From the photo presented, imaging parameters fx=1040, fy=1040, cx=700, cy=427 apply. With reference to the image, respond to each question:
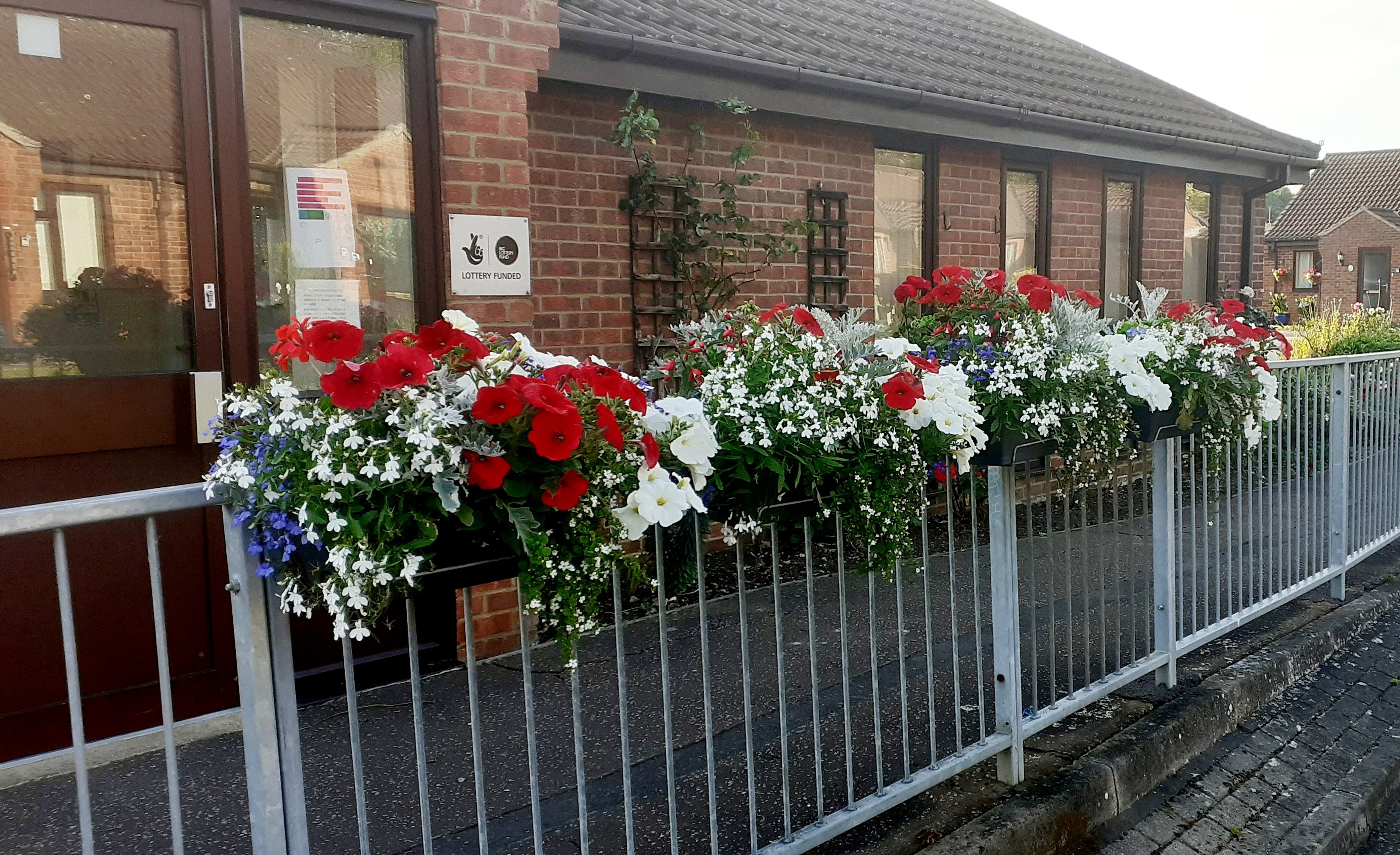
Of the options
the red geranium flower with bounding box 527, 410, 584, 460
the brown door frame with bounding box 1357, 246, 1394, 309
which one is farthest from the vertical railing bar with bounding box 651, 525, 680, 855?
the brown door frame with bounding box 1357, 246, 1394, 309

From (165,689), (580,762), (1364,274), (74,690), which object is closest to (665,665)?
(580,762)

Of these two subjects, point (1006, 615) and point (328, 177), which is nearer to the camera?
point (1006, 615)

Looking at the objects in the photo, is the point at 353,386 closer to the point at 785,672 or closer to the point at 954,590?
the point at 785,672

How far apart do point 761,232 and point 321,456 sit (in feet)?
16.8

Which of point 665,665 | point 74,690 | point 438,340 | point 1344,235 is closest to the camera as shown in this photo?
point 74,690

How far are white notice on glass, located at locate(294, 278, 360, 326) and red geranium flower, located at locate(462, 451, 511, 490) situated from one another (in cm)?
264

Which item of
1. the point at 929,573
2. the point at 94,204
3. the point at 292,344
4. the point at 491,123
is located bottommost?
the point at 929,573

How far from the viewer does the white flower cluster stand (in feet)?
6.84

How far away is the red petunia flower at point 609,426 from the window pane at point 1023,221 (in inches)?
289

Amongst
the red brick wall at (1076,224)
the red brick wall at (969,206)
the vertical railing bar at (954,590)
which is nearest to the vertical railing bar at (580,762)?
the vertical railing bar at (954,590)

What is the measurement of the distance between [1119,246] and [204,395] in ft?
28.2

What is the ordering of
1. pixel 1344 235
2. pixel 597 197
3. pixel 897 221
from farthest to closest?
pixel 1344 235
pixel 897 221
pixel 597 197

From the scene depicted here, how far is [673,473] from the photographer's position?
2.27 meters

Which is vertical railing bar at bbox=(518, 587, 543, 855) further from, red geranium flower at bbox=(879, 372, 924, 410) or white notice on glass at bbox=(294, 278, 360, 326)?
white notice on glass at bbox=(294, 278, 360, 326)
